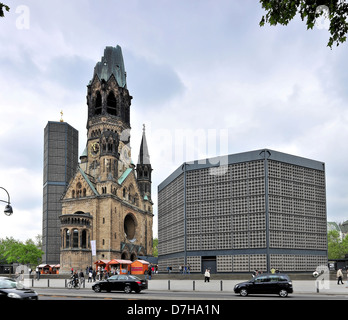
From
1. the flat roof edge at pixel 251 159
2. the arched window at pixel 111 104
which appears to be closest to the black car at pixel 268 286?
the flat roof edge at pixel 251 159

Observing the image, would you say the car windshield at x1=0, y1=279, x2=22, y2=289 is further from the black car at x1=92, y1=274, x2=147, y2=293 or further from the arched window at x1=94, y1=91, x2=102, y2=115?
the arched window at x1=94, y1=91, x2=102, y2=115

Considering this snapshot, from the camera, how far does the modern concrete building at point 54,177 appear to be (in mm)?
119812

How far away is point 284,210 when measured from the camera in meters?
59.9

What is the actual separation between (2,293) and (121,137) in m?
85.8

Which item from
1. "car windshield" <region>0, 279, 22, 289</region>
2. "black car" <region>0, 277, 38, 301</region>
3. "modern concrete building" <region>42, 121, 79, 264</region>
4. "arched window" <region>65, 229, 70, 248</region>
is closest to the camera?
"black car" <region>0, 277, 38, 301</region>

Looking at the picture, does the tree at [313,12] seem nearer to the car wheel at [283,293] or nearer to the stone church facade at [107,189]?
the car wheel at [283,293]

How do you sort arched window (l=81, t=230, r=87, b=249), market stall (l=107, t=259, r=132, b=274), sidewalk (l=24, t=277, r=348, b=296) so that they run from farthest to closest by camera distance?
arched window (l=81, t=230, r=87, b=249) → market stall (l=107, t=259, r=132, b=274) → sidewalk (l=24, t=277, r=348, b=296)

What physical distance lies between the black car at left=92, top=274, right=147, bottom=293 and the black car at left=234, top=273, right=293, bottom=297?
267 inches

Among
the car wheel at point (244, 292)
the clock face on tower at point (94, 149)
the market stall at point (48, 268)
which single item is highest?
the clock face on tower at point (94, 149)

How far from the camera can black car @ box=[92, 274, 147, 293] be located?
30.6 metres

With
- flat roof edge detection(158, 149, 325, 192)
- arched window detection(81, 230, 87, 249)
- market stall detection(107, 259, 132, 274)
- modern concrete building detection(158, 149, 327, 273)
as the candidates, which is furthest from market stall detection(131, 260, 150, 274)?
arched window detection(81, 230, 87, 249)

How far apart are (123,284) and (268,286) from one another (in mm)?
10207

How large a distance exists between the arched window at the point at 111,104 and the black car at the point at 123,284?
7339 centimetres
